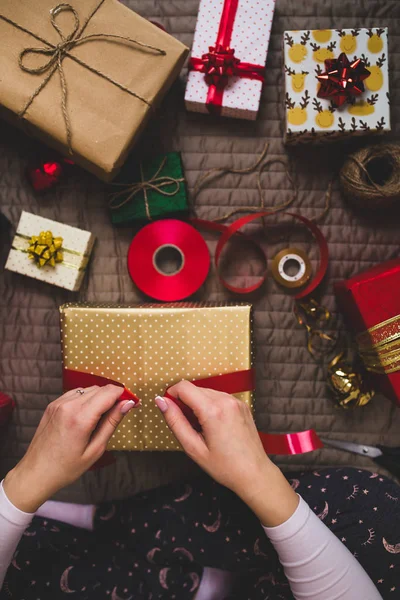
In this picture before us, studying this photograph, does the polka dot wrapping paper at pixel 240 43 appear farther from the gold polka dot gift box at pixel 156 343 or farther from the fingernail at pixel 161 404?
the fingernail at pixel 161 404

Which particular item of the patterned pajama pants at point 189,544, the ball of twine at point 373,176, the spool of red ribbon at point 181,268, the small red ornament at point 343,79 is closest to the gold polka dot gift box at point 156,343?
the spool of red ribbon at point 181,268

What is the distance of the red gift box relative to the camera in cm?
89

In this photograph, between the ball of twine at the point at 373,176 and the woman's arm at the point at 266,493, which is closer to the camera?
the woman's arm at the point at 266,493

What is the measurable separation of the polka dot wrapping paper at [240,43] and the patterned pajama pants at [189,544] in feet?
2.57

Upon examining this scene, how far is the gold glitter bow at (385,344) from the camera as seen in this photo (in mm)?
892

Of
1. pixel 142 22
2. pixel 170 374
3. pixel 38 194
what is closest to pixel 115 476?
pixel 170 374

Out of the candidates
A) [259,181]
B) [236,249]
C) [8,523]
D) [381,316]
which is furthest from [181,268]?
[8,523]

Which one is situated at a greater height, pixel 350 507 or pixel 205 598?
pixel 350 507

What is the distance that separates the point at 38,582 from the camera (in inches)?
36.2

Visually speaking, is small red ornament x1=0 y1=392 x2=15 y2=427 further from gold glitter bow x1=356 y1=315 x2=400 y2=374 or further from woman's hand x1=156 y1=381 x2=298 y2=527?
gold glitter bow x1=356 y1=315 x2=400 y2=374

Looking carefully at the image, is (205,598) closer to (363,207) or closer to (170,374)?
(170,374)

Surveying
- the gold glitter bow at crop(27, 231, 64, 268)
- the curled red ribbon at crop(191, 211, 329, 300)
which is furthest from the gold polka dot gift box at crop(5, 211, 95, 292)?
the curled red ribbon at crop(191, 211, 329, 300)

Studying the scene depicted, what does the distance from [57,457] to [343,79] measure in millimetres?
834

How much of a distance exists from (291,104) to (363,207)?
267mm
